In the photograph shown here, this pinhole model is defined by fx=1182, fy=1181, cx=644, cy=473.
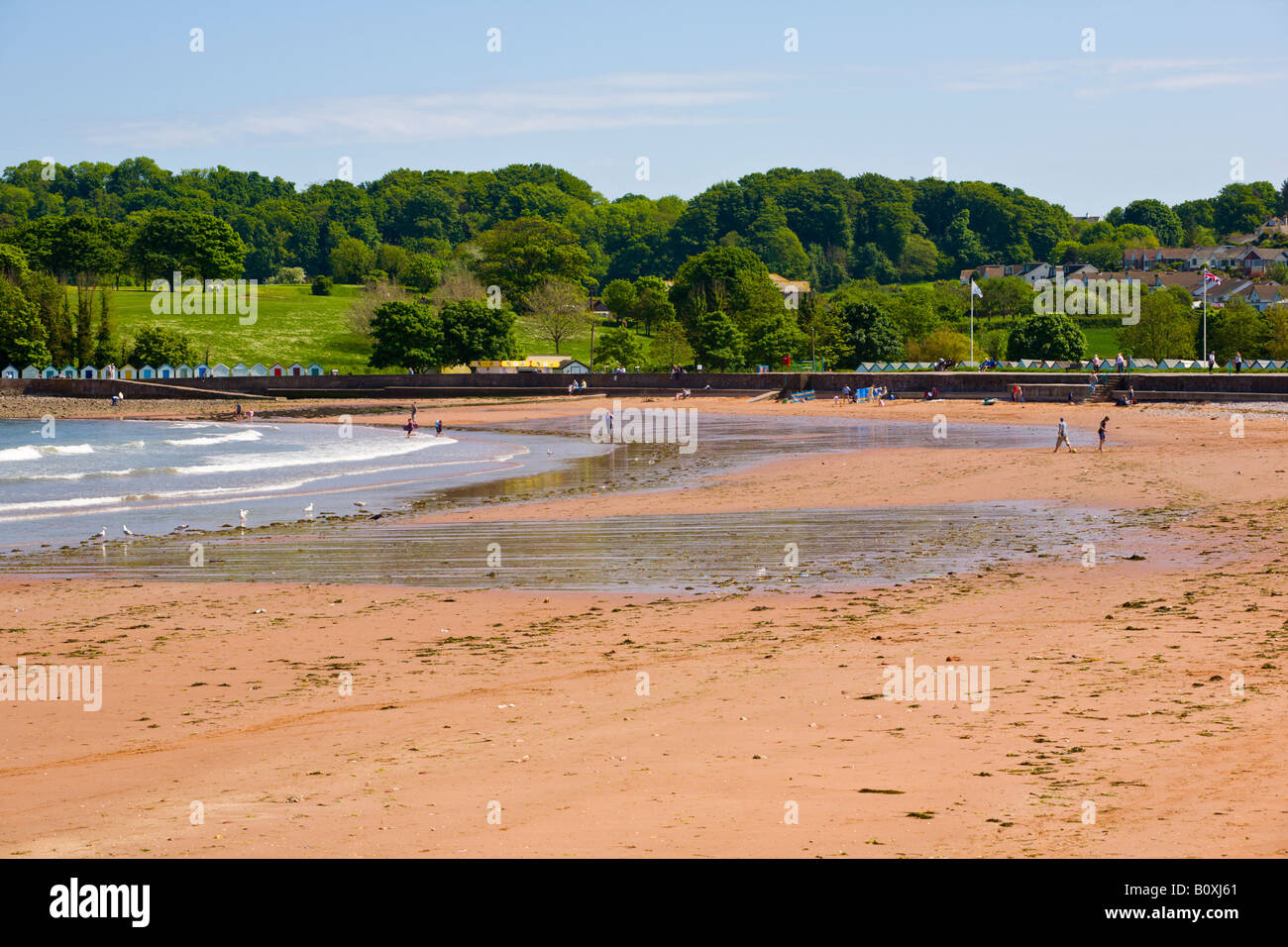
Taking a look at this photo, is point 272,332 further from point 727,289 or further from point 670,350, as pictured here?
point 670,350

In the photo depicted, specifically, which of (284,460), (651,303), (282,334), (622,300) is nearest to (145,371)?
(282,334)

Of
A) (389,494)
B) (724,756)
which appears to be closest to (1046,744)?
(724,756)

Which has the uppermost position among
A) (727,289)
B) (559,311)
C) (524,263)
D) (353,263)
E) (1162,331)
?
(353,263)

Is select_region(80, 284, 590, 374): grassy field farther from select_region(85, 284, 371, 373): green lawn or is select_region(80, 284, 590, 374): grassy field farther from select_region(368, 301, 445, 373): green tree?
select_region(368, 301, 445, 373): green tree

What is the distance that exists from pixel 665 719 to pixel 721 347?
81.7m

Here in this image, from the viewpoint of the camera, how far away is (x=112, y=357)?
10506cm

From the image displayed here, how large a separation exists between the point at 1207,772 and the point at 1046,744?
48.7 inches

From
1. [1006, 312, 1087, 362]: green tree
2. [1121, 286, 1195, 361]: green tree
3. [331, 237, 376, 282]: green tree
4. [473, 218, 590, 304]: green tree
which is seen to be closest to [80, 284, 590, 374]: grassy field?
[473, 218, 590, 304]: green tree

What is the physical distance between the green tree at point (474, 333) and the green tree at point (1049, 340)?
41.9 meters

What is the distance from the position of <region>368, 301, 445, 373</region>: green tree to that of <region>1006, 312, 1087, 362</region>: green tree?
154ft

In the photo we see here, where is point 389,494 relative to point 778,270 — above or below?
below

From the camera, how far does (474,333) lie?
99312mm

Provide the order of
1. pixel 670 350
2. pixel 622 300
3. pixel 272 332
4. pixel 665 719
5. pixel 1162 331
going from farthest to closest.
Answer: pixel 622 300, pixel 272 332, pixel 670 350, pixel 1162 331, pixel 665 719

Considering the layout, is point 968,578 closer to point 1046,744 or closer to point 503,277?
point 1046,744
